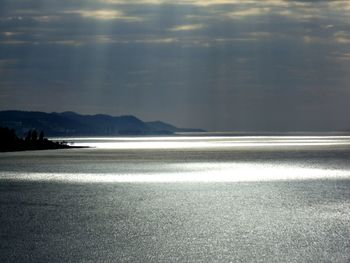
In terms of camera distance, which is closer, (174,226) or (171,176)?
(174,226)

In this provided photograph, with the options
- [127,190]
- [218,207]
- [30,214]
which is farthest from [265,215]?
[127,190]

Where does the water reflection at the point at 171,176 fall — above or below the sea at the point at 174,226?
below

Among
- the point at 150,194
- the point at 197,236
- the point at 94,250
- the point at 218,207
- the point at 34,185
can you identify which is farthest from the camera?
the point at 34,185

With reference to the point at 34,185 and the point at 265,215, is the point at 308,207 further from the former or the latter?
the point at 34,185

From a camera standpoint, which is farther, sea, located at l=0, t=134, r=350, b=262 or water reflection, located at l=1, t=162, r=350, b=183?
water reflection, located at l=1, t=162, r=350, b=183

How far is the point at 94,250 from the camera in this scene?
2209 centimetres

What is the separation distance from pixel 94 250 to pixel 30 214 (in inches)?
488

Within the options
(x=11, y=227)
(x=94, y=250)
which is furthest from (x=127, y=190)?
(x=94, y=250)

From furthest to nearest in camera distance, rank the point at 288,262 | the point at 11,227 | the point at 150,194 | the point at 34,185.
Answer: the point at 34,185
the point at 150,194
the point at 11,227
the point at 288,262

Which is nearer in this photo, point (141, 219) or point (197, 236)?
point (197, 236)

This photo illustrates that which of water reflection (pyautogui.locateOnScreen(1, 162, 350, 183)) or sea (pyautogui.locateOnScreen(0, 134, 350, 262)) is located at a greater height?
sea (pyautogui.locateOnScreen(0, 134, 350, 262))

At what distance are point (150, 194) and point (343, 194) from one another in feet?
44.9

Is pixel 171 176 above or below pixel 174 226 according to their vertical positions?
below

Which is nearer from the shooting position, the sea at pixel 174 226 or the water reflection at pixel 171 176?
the sea at pixel 174 226
